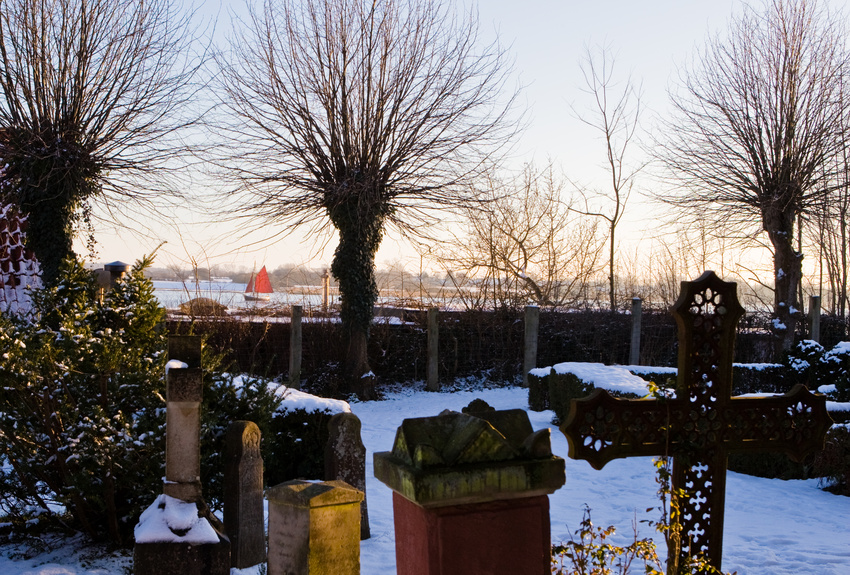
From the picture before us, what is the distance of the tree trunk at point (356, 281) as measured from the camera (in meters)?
12.9

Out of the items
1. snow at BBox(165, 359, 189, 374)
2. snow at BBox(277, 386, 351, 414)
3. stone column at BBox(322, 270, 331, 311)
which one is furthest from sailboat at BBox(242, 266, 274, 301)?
snow at BBox(165, 359, 189, 374)

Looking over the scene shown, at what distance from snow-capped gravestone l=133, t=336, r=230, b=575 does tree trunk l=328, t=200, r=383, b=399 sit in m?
9.01

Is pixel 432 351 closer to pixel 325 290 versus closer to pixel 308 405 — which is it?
pixel 325 290

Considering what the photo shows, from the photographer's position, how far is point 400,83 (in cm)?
1327

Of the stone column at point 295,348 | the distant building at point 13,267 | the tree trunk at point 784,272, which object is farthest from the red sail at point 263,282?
the tree trunk at point 784,272

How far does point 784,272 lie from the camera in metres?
14.8

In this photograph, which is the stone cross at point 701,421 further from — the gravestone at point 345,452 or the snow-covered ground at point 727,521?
the gravestone at point 345,452

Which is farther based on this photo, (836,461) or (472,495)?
(836,461)

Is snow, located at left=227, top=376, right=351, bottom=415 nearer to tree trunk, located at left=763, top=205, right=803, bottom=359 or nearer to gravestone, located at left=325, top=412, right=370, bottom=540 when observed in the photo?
gravestone, located at left=325, top=412, right=370, bottom=540

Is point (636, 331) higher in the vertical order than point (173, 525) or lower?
higher

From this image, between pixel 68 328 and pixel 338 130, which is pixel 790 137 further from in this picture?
pixel 68 328

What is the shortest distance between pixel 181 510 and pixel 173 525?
10 cm

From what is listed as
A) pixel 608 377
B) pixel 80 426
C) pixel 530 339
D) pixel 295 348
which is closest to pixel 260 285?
pixel 295 348

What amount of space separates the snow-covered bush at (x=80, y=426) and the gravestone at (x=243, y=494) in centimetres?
49
